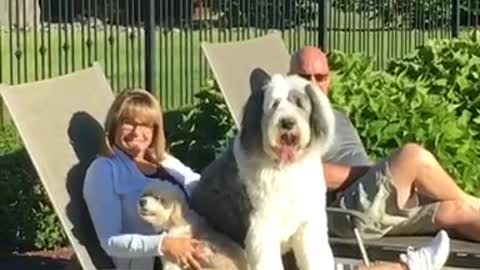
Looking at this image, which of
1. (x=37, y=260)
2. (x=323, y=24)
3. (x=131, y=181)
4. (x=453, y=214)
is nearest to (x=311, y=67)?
(x=453, y=214)

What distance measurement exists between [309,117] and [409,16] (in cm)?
1010

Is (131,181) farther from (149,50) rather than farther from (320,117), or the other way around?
(149,50)

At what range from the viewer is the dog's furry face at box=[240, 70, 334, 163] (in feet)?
16.5

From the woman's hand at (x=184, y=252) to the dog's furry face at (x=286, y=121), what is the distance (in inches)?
17.9

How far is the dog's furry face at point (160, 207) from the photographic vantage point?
5297 millimetres

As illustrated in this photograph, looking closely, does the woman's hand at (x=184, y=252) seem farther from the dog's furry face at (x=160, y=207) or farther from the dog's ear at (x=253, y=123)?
the dog's ear at (x=253, y=123)

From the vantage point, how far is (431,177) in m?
6.50

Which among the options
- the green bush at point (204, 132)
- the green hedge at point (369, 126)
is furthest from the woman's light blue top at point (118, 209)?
the green bush at point (204, 132)

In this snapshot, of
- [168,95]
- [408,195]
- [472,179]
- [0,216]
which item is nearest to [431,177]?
[408,195]

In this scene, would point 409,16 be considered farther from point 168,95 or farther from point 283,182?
point 283,182

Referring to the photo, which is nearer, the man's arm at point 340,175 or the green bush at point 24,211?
the man's arm at point 340,175

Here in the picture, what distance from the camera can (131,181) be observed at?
5.61 m

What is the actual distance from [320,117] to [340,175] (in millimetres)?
1644

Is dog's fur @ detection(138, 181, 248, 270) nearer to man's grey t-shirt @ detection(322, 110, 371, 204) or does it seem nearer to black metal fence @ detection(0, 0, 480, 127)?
man's grey t-shirt @ detection(322, 110, 371, 204)
